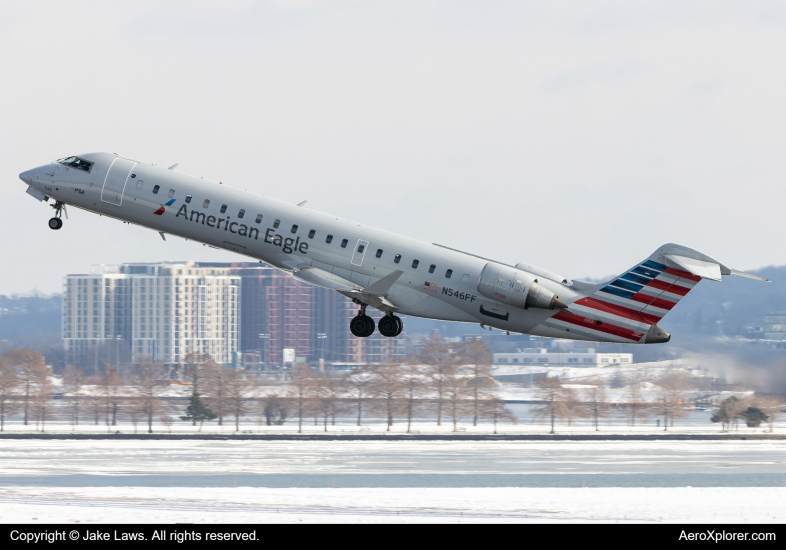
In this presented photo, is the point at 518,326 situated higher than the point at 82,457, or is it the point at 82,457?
the point at 518,326

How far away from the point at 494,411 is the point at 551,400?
7193 millimetres

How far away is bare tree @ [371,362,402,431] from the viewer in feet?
384

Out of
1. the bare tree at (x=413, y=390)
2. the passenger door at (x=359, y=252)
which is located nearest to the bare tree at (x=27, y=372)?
the bare tree at (x=413, y=390)

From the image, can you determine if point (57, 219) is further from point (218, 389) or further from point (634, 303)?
point (218, 389)

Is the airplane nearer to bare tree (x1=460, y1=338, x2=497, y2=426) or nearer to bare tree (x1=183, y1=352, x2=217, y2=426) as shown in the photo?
bare tree (x1=460, y1=338, x2=497, y2=426)

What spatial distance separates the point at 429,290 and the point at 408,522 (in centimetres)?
1950

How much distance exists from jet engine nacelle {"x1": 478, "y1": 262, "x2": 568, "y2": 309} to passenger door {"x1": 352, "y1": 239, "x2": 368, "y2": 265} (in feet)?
14.7

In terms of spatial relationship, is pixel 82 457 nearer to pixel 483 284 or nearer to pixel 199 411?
pixel 199 411

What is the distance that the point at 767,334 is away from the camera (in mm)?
130125

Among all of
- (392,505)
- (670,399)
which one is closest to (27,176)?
(392,505)

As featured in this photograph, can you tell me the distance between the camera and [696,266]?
4019cm

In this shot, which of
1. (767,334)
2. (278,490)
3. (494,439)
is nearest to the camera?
(278,490)

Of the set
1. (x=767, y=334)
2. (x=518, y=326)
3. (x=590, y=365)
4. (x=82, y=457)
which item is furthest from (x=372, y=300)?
(x=590, y=365)

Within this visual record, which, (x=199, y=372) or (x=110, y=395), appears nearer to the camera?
(x=110, y=395)
